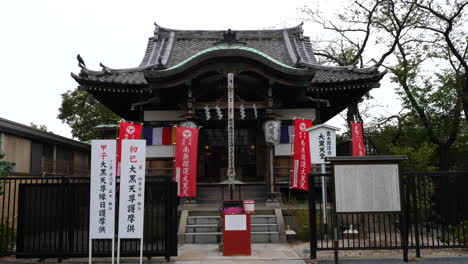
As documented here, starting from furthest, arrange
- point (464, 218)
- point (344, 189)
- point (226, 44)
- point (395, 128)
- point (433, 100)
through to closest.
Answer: point (395, 128)
point (433, 100)
point (226, 44)
point (464, 218)
point (344, 189)

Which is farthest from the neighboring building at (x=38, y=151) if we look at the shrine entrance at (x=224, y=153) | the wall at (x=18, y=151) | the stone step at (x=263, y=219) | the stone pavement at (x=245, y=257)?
the stone step at (x=263, y=219)

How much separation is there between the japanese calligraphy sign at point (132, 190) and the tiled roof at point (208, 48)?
7.14 m

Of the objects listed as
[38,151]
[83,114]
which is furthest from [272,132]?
[83,114]

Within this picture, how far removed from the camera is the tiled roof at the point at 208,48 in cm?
1435

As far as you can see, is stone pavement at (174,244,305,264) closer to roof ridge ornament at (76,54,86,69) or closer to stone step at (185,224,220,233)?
stone step at (185,224,220,233)

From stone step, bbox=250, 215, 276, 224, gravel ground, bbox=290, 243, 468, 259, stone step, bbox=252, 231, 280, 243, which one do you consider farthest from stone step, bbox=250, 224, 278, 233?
gravel ground, bbox=290, 243, 468, 259

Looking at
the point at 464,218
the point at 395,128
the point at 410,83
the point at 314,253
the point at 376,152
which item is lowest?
the point at 314,253

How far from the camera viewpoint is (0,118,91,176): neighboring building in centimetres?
1264

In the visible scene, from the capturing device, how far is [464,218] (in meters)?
8.55

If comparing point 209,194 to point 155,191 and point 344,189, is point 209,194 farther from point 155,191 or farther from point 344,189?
point 344,189

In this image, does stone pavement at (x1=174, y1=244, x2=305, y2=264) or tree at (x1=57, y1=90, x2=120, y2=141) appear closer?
stone pavement at (x1=174, y1=244, x2=305, y2=264)

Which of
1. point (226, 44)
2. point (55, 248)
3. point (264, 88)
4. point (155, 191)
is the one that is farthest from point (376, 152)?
point (55, 248)

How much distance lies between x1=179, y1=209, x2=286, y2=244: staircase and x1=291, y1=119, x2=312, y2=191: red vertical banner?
1247mm

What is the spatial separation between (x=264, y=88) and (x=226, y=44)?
2206 millimetres
